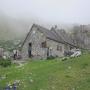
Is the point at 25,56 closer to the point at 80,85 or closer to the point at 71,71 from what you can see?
the point at 71,71

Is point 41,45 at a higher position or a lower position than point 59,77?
higher

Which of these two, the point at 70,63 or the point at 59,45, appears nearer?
the point at 70,63

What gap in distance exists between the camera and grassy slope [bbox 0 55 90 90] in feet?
118

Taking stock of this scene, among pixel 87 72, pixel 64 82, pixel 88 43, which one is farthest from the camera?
pixel 88 43

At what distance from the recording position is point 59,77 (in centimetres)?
3972

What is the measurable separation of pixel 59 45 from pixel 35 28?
23.7 ft

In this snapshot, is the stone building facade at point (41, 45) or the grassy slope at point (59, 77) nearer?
the grassy slope at point (59, 77)

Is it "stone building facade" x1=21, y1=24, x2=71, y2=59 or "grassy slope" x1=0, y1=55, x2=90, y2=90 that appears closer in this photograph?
"grassy slope" x1=0, y1=55, x2=90, y2=90

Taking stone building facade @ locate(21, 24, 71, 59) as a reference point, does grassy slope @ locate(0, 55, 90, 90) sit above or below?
below

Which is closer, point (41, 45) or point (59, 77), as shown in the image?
point (59, 77)

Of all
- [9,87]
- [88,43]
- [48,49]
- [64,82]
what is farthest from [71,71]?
[88,43]

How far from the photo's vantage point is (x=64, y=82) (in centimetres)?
3756

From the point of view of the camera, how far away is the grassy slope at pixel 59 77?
3606 cm

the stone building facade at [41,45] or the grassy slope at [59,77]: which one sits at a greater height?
the stone building facade at [41,45]
